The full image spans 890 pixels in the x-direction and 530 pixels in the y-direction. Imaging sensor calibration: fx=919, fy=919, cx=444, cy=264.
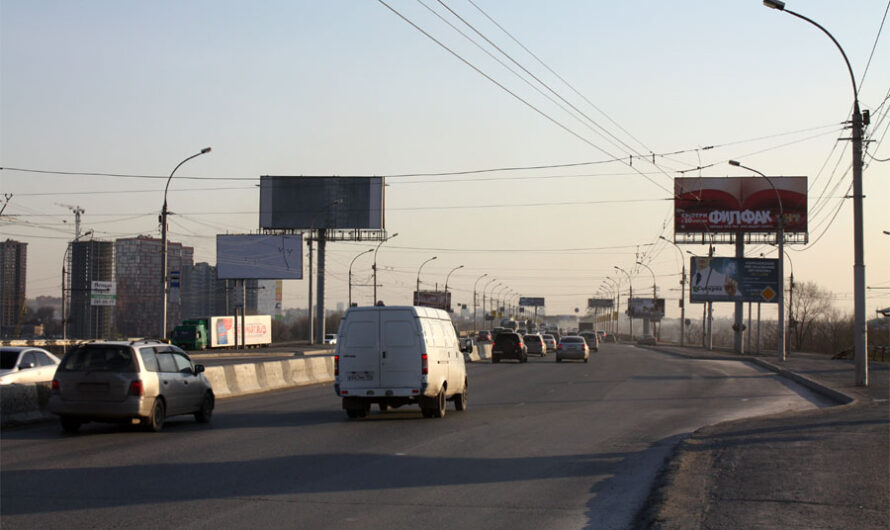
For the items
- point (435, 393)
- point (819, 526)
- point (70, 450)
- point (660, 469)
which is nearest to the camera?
point (819, 526)

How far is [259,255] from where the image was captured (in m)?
79.9

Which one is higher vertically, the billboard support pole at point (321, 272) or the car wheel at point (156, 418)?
the billboard support pole at point (321, 272)

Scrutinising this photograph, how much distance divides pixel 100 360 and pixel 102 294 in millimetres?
77097

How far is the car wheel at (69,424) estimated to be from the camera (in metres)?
15.9

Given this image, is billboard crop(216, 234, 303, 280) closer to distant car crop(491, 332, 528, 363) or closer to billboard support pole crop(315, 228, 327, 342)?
billboard support pole crop(315, 228, 327, 342)

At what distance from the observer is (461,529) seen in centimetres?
820

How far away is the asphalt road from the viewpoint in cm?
880

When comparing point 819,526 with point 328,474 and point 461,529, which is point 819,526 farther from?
point 328,474

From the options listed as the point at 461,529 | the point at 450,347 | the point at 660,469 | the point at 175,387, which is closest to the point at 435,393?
the point at 450,347

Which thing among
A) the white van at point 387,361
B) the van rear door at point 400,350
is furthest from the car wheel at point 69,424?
the van rear door at point 400,350

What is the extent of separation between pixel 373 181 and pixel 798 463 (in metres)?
70.7

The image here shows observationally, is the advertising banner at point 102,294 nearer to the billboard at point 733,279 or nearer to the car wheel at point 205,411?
the billboard at point 733,279

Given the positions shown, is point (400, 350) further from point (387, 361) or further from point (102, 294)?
point (102, 294)

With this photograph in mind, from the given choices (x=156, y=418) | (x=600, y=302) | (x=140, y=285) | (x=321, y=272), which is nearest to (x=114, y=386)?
(x=156, y=418)
